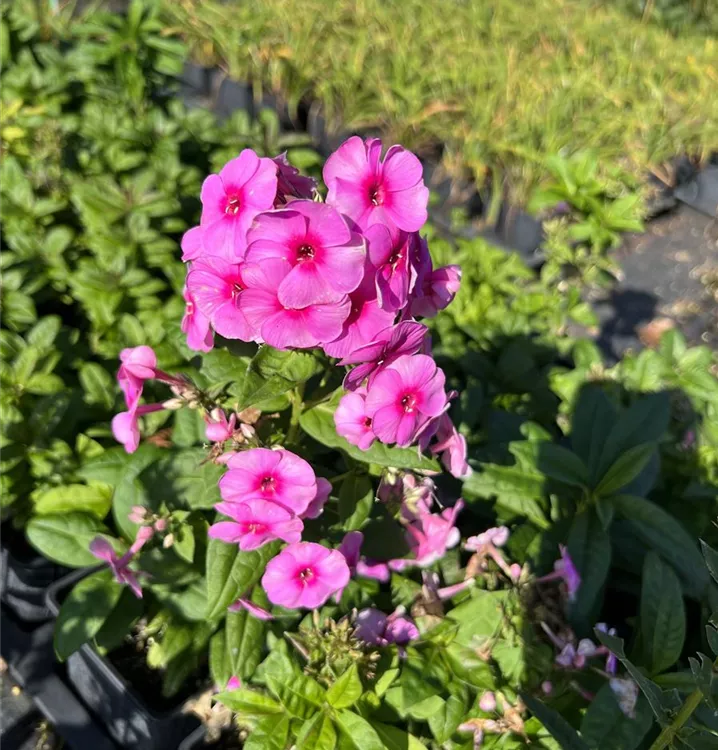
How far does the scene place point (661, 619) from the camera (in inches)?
46.5

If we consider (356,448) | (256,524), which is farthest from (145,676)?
(356,448)

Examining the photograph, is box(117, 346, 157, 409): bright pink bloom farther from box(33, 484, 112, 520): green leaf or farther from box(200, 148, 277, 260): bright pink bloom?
box(33, 484, 112, 520): green leaf

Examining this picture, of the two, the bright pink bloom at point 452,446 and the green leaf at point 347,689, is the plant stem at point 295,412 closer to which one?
the bright pink bloom at point 452,446

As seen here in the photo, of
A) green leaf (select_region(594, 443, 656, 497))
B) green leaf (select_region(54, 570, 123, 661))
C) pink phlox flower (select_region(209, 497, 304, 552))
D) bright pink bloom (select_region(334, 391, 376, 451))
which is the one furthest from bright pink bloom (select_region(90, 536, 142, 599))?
green leaf (select_region(594, 443, 656, 497))

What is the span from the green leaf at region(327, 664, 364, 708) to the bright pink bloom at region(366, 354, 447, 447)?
433 millimetres

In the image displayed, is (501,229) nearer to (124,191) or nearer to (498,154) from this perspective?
(498,154)

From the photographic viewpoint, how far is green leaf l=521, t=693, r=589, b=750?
3.28ft

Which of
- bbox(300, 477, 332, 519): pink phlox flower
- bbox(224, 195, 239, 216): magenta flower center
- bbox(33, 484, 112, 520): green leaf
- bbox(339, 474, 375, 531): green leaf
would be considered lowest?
bbox(33, 484, 112, 520): green leaf

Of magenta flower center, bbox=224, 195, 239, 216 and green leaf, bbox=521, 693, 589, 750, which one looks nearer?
magenta flower center, bbox=224, 195, 239, 216

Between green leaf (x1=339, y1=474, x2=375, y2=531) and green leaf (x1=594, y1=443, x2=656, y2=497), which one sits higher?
green leaf (x1=339, y1=474, x2=375, y2=531)

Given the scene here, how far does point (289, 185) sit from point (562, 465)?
2.65 feet

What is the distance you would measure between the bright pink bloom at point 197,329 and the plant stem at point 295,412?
0.16m

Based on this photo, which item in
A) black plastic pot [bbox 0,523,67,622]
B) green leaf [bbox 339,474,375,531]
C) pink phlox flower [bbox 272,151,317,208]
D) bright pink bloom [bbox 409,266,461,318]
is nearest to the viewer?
pink phlox flower [bbox 272,151,317,208]

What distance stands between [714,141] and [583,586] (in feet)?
13.1
